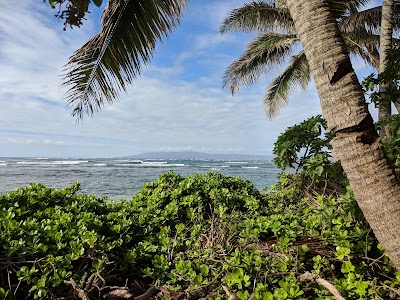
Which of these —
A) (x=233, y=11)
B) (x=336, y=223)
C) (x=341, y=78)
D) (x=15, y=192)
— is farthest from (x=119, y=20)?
(x=233, y=11)

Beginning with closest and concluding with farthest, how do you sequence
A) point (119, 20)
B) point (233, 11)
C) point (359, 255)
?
point (359, 255), point (119, 20), point (233, 11)

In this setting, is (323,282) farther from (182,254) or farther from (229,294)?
(182,254)

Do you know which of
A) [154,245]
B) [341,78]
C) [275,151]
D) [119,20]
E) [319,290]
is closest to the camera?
[341,78]

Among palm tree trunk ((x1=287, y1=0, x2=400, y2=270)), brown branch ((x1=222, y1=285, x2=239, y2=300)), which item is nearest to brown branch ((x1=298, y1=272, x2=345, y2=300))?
palm tree trunk ((x1=287, y1=0, x2=400, y2=270))

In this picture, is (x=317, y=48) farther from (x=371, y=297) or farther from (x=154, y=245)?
(x=154, y=245)

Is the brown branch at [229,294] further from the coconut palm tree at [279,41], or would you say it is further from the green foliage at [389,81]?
the coconut palm tree at [279,41]

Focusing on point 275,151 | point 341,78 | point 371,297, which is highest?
point 341,78

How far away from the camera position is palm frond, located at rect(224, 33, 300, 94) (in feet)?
36.3

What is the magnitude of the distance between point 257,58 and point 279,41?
983 mm

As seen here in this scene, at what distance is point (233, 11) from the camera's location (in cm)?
1034

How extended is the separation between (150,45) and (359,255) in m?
3.42

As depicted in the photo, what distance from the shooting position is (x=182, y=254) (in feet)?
8.55

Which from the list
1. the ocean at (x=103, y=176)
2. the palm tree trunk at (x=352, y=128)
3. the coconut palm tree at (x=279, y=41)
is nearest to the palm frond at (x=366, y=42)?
the coconut palm tree at (x=279, y=41)

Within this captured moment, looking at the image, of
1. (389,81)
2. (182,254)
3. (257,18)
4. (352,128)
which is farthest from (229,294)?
(257,18)
